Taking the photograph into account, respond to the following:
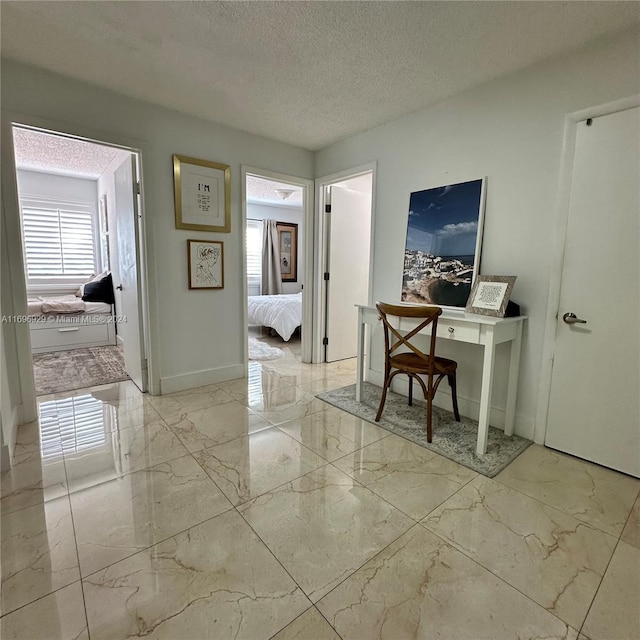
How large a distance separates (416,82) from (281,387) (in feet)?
8.81

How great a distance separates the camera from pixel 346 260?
13.7 ft

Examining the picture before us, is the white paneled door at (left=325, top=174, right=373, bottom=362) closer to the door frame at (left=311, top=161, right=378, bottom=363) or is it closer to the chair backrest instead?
the door frame at (left=311, top=161, right=378, bottom=363)

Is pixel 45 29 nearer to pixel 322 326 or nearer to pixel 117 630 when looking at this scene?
pixel 117 630

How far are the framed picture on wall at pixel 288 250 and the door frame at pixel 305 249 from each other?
12.0 feet

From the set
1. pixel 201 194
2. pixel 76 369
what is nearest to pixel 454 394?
pixel 201 194

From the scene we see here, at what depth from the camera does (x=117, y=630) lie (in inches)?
43.3

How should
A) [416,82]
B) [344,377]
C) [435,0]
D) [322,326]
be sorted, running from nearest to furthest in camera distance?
[435,0] < [416,82] < [344,377] < [322,326]

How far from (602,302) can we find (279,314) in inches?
150

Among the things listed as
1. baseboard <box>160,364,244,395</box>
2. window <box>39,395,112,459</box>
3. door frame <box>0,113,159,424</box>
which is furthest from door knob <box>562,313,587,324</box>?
door frame <box>0,113,159,424</box>

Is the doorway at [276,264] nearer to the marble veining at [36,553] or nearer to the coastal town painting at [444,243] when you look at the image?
the coastal town painting at [444,243]

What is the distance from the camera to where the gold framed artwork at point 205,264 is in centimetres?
312

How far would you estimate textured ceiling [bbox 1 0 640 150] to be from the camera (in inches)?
68.4

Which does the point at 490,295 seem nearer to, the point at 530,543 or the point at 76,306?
the point at 530,543

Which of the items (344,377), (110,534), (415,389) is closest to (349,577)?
(110,534)
